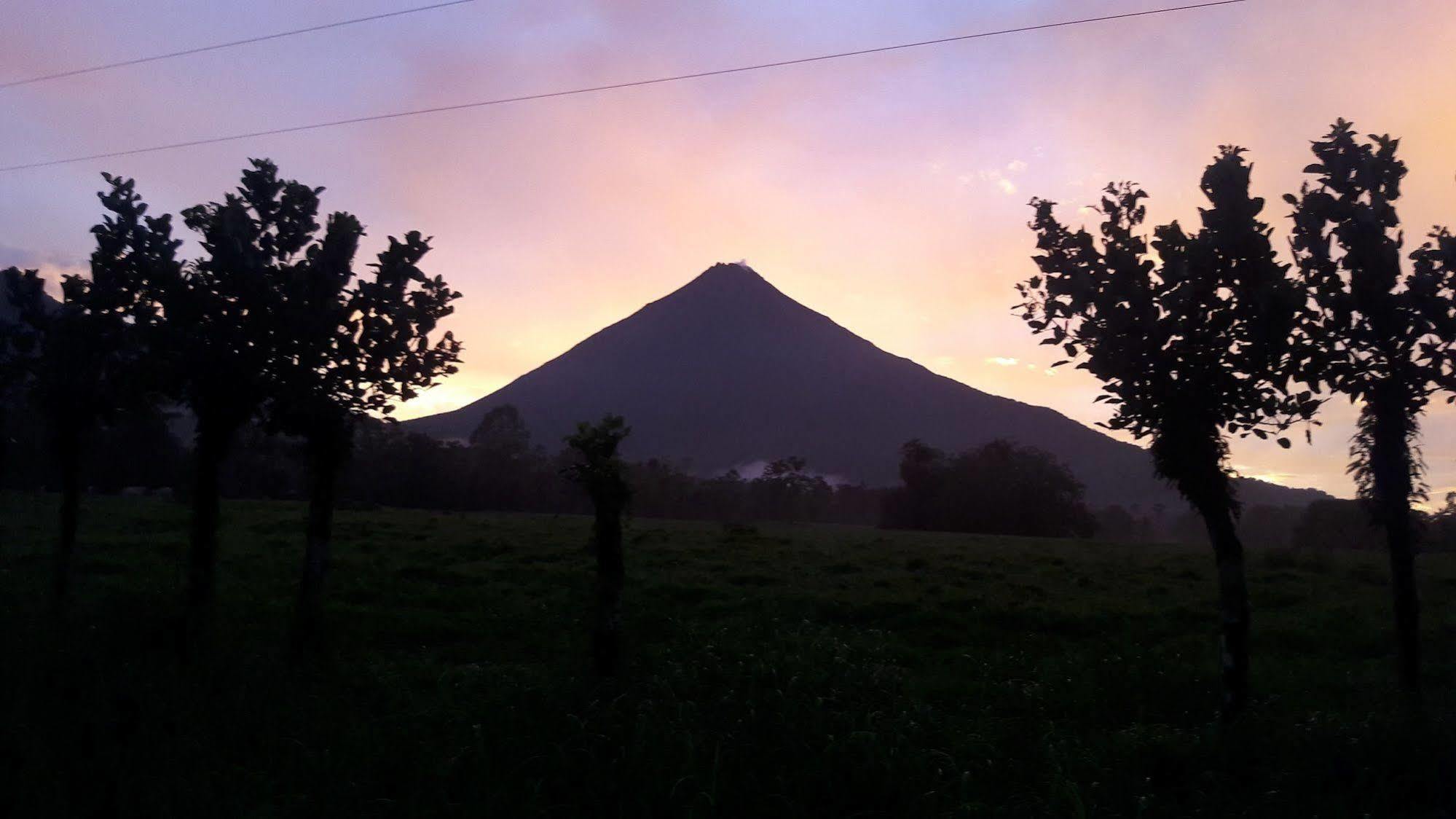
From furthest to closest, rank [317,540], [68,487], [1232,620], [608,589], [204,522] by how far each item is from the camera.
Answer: [68,487], [204,522], [317,540], [608,589], [1232,620]

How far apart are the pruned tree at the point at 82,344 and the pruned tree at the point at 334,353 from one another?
3.38m

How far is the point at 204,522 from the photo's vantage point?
623 inches

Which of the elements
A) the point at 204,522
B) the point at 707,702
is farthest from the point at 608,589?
the point at 204,522

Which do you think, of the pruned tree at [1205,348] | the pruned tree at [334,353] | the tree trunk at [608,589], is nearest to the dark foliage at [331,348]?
the pruned tree at [334,353]

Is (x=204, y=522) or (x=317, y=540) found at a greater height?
(x=204, y=522)

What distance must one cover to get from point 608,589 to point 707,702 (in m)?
2.78

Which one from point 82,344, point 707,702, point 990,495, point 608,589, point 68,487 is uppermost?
point 82,344

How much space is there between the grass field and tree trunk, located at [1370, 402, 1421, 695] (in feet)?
2.81

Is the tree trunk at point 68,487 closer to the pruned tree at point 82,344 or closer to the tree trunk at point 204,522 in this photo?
the pruned tree at point 82,344

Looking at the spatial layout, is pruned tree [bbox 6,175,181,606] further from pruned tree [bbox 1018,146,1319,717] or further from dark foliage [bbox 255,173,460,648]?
pruned tree [bbox 1018,146,1319,717]

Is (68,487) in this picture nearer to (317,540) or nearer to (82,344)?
(82,344)

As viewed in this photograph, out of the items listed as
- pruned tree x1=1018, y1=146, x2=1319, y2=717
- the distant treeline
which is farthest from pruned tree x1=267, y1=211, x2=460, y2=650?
the distant treeline

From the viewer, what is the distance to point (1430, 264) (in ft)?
42.2

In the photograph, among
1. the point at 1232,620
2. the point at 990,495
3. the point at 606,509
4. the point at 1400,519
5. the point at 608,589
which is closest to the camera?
the point at 1232,620
